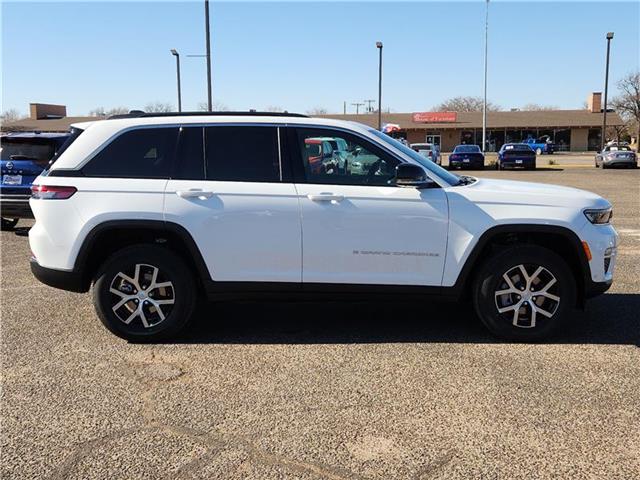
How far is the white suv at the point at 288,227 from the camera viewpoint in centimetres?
493

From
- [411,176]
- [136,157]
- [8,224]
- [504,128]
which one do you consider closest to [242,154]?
[136,157]

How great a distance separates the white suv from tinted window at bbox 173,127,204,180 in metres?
0.01

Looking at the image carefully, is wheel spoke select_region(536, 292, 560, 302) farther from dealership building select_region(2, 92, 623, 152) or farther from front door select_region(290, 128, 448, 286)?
dealership building select_region(2, 92, 623, 152)

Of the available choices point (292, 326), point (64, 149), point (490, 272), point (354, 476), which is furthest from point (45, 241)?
point (490, 272)

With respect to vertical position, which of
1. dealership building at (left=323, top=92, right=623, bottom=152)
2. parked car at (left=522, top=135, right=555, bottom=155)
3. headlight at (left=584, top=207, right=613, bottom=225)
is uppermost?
dealership building at (left=323, top=92, right=623, bottom=152)

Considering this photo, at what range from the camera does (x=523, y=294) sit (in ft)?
16.5

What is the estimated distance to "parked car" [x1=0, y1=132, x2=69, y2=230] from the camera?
9.70 m

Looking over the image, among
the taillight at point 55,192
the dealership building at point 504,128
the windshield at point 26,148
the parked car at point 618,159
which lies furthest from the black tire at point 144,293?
the dealership building at point 504,128

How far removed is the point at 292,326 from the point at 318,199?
4.32 feet

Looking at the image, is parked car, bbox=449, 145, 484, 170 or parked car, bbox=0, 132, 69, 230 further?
parked car, bbox=449, 145, 484, 170

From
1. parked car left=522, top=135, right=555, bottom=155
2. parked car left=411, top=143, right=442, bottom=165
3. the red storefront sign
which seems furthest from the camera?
the red storefront sign

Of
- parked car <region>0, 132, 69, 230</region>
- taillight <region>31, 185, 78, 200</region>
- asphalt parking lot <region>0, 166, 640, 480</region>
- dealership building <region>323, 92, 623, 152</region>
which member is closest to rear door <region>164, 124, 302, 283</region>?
asphalt parking lot <region>0, 166, 640, 480</region>

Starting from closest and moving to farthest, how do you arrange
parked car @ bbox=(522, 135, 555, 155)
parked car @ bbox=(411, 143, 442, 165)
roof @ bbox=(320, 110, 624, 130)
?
parked car @ bbox=(411, 143, 442, 165) < parked car @ bbox=(522, 135, 555, 155) < roof @ bbox=(320, 110, 624, 130)

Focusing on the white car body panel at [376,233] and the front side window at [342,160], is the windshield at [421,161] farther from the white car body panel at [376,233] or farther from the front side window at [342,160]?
the white car body panel at [376,233]
